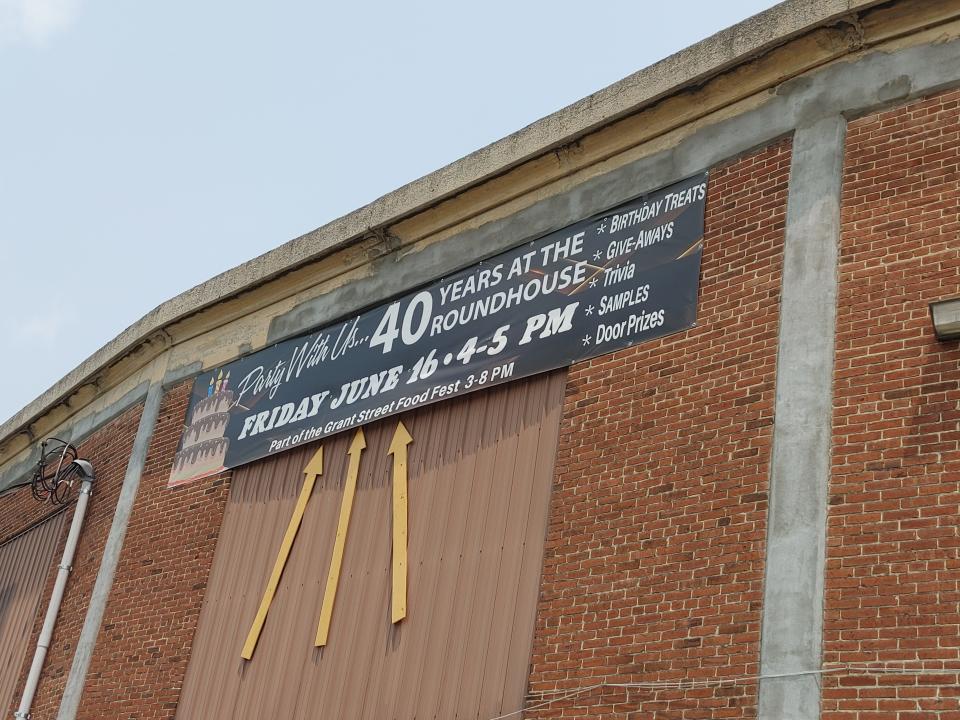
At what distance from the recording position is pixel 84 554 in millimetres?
16344

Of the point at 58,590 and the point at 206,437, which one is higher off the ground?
the point at 206,437

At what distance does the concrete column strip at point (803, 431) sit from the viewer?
900cm

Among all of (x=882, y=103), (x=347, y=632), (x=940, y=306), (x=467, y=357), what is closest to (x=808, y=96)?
(x=882, y=103)

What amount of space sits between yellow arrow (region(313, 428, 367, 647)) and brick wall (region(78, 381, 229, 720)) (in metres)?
2.05

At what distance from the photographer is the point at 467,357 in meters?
12.5

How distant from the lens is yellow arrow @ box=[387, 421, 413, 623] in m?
11.9

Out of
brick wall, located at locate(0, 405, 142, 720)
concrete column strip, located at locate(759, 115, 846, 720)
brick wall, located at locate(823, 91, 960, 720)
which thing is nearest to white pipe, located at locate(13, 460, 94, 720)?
brick wall, located at locate(0, 405, 142, 720)

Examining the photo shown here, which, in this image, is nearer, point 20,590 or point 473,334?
point 473,334

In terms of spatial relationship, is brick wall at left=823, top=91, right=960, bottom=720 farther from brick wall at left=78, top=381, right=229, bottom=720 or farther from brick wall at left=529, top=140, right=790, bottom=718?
brick wall at left=78, top=381, right=229, bottom=720

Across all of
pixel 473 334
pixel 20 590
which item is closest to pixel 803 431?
pixel 473 334

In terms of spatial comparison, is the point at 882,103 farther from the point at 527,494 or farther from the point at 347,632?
the point at 347,632

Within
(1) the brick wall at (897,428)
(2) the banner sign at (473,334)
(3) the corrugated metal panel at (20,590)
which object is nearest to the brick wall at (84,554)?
(3) the corrugated metal panel at (20,590)

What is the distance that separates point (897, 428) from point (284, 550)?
6336 mm

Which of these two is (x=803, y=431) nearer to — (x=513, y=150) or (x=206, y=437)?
(x=513, y=150)
